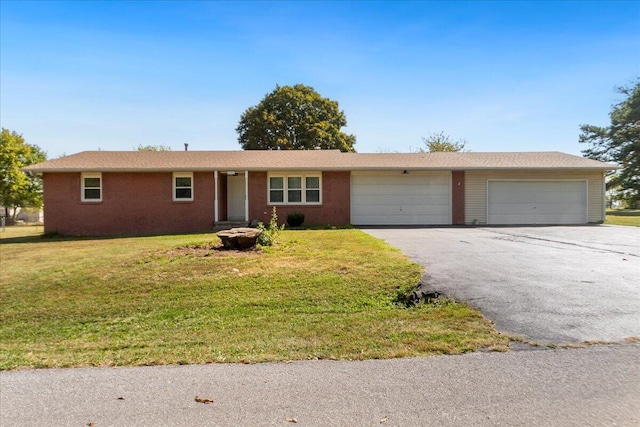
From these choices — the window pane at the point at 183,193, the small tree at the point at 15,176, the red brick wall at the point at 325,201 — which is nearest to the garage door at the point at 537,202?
the red brick wall at the point at 325,201

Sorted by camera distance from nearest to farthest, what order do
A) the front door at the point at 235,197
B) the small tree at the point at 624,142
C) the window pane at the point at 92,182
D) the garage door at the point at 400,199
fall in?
1. the window pane at the point at 92,182
2. the garage door at the point at 400,199
3. the front door at the point at 235,197
4. the small tree at the point at 624,142

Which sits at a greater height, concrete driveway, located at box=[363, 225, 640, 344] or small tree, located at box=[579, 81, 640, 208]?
small tree, located at box=[579, 81, 640, 208]

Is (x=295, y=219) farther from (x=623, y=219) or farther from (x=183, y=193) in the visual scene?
(x=623, y=219)

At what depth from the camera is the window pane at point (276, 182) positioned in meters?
17.9

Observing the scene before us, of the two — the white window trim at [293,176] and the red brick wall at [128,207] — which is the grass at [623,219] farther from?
the red brick wall at [128,207]

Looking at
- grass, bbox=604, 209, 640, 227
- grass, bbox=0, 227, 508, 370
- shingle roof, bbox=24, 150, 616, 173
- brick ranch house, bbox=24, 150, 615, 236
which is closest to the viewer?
grass, bbox=0, 227, 508, 370

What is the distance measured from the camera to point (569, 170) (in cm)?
1798

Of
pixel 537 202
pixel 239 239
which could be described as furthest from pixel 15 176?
pixel 537 202

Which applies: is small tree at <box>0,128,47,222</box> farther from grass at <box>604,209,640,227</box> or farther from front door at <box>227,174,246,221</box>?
grass at <box>604,209,640,227</box>

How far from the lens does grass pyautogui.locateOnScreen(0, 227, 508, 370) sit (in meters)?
4.26

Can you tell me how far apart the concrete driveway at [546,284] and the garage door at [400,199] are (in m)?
7.54

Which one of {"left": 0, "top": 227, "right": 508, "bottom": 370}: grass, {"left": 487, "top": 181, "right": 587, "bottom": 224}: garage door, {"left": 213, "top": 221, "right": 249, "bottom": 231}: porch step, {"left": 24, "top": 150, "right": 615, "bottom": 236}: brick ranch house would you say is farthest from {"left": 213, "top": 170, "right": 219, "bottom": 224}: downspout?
{"left": 487, "top": 181, "right": 587, "bottom": 224}: garage door

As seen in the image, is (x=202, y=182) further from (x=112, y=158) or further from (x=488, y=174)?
(x=488, y=174)

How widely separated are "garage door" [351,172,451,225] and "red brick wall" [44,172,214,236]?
271 inches
